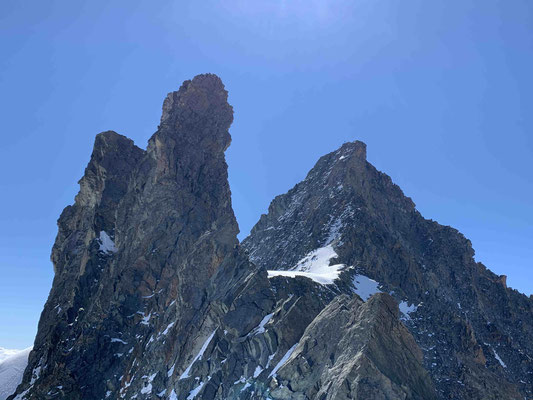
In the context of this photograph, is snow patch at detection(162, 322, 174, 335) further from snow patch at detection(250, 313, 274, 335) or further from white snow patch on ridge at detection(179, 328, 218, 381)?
snow patch at detection(250, 313, 274, 335)

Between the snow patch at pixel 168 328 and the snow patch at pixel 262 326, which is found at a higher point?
the snow patch at pixel 168 328

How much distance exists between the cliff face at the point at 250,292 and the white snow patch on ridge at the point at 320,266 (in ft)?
1.49

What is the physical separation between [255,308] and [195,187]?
38572mm

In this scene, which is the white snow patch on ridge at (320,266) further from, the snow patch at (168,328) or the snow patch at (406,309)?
the snow patch at (168,328)

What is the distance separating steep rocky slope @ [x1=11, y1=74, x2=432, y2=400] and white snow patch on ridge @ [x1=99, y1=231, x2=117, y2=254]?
0.17 meters

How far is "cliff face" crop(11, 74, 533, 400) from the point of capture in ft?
153

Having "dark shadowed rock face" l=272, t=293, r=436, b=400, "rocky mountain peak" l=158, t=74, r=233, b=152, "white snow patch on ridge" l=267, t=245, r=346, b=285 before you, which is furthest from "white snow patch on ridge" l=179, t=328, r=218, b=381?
"rocky mountain peak" l=158, t=74, r=233, b=152

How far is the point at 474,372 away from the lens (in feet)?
227

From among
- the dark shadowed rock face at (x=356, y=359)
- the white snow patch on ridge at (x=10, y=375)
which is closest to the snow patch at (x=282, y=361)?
the dark shadowed rock face at (x=356, y=359)

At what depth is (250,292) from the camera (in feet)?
200

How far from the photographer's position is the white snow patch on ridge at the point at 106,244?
9569 centimetres


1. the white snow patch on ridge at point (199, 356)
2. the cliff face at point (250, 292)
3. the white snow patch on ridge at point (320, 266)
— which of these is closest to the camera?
the cliff face at point (250, 292)

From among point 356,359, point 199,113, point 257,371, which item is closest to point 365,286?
point 257,371

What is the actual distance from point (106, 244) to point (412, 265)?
51904 mm
